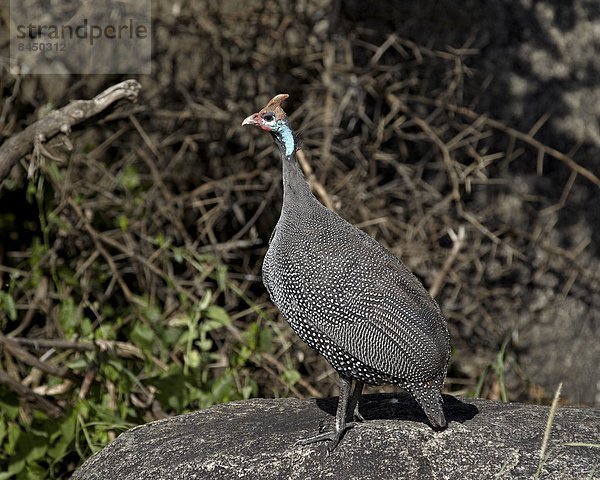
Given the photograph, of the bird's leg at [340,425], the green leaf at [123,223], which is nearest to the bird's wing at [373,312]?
the bird's leg at [340,425]

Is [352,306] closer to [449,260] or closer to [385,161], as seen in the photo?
[449,260]

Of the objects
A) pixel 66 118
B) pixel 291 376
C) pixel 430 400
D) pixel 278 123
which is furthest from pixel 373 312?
pixel 66 118

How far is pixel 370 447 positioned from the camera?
310cm

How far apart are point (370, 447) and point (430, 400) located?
24 centimetres

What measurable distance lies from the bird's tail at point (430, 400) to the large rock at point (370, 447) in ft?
0.29

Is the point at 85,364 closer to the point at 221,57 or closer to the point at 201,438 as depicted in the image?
the point at 201,438

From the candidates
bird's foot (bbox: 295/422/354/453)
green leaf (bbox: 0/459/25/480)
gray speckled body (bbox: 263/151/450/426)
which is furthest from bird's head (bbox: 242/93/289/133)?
green leaf (bbox: 0/459/25/480)

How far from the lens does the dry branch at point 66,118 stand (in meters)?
4.04

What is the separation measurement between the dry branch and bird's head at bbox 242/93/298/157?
0.93 metres

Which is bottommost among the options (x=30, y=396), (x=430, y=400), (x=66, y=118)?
(x=30, y=396)

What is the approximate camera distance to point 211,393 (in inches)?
175

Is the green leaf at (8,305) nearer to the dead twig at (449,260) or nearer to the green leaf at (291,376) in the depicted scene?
the green leaf at (291,376)

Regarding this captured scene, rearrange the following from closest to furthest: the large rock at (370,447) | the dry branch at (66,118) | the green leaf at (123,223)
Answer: the large rock at (370,447), the dry branch at (66,118), the green leaf at (123,223)

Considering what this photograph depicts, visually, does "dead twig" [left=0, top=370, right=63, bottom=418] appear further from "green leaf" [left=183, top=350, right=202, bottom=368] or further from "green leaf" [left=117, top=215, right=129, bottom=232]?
"green leaf" [left=117, top=215, right=129, bottom=232]
